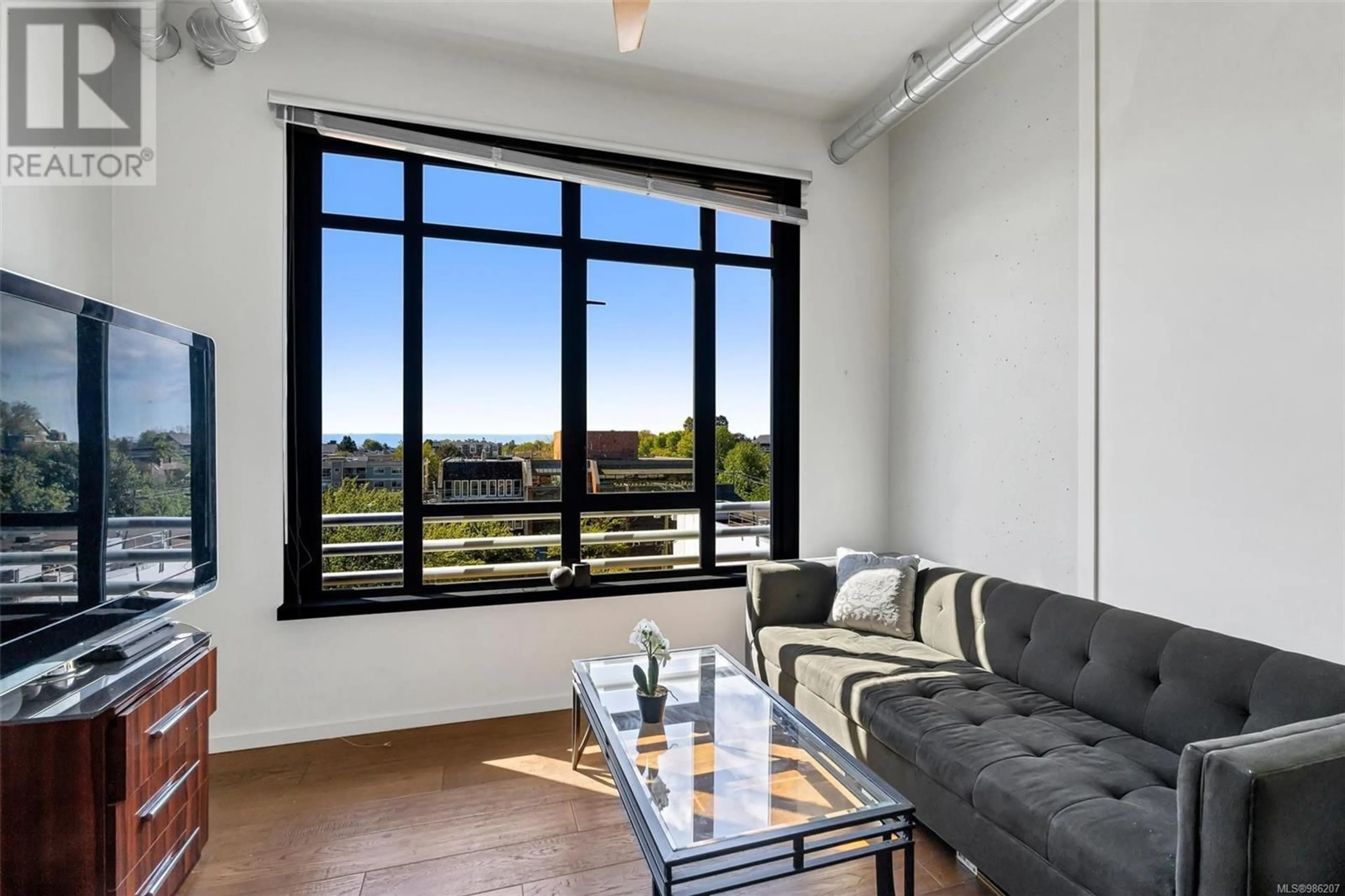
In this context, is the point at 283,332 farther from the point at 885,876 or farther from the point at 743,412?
the point at 885,876

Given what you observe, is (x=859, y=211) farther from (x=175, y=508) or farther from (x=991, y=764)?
(x=175, y=508)

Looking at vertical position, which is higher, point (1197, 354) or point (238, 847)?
point (1197, 354)

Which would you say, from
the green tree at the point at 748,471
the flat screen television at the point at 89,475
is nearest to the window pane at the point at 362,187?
the flat screen television at the point at 89,475

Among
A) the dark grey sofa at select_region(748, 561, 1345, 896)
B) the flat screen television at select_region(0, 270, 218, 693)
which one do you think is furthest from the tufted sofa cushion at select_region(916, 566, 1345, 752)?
the flat screen television at select_region(0, 270, 218, 693)

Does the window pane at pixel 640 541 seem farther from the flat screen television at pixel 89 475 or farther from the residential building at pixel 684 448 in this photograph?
the flat screen television at pixel 89 475

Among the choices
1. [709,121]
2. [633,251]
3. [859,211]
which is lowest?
[633,251]

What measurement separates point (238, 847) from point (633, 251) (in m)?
3.02

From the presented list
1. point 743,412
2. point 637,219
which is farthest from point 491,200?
point 743,412

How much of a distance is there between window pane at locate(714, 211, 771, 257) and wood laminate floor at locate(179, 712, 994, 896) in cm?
272

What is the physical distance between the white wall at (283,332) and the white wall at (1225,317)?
6.05ft

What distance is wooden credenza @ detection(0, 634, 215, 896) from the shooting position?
1.40 m

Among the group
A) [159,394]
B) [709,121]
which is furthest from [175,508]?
[709,121]

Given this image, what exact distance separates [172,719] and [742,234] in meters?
3.30

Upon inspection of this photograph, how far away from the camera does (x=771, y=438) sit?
3.70 metres
